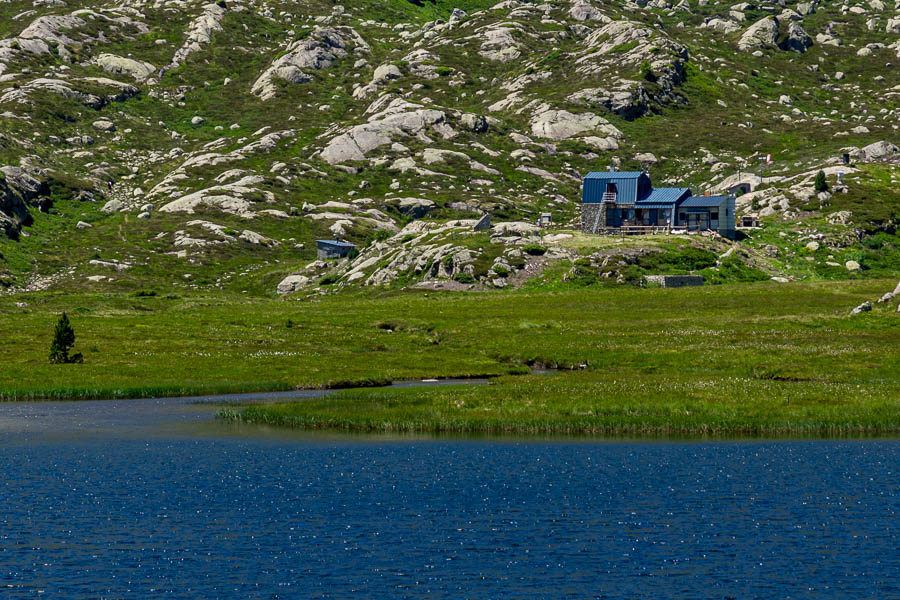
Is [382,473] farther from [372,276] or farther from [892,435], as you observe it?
[372,276]

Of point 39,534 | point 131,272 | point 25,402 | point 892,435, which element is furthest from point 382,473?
point 131,272

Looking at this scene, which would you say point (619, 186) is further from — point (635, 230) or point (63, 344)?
point (63, 344)

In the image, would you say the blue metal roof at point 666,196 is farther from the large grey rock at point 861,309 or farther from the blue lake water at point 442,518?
the blue lake water at point 442,518

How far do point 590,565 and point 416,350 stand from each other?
68404 mm

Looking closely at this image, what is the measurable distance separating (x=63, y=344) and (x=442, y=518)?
197ft

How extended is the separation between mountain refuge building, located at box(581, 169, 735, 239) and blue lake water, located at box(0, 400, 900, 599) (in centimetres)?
13063

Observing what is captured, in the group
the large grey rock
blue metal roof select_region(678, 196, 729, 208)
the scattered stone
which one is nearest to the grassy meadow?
the large grey rock

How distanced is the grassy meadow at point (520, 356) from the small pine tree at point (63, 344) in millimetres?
1615

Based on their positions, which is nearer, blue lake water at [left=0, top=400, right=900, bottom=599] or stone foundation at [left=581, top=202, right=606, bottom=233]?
blue lake water at [left=0, top=400, right=900, bottom=599]

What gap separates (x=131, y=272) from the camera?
195500mm

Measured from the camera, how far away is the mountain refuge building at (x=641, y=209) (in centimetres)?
17912

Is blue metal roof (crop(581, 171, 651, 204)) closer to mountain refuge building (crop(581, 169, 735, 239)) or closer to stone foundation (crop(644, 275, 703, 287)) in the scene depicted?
mountain refuge building (crop(581, 169, 735, 239))

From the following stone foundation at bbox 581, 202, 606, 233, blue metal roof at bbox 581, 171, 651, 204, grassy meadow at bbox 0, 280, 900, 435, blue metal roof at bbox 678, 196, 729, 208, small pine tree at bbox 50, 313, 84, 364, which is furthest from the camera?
stone foundation at bbox 581, 202, 606, 233

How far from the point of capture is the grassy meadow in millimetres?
60719
